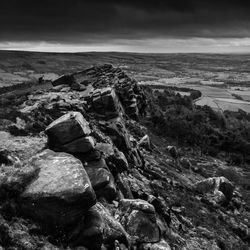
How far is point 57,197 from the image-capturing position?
1439 centimetres

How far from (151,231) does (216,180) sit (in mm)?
17981

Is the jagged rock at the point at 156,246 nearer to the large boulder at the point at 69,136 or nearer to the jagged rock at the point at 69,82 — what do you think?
the large boulder at the point at 69,136

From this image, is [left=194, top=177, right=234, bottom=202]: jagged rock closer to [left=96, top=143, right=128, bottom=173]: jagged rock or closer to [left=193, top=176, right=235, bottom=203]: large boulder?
[left=193, top=176, right=235, bottom=203]: large boulder

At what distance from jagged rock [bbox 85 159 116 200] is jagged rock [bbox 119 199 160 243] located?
2.86ft

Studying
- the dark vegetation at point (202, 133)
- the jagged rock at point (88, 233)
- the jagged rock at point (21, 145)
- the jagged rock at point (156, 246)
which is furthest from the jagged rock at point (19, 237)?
the dark vegetation at point (202, 133)

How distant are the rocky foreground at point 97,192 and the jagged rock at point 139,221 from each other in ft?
0.16

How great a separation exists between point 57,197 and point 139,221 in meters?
5.32

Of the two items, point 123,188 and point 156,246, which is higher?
point 123,188

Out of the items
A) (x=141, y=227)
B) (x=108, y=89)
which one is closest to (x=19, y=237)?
(x=141, y=227)

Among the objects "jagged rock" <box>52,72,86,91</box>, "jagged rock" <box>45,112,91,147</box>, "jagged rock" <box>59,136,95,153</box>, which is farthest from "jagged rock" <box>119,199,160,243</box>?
"jagged rock" <box>52,72,86,91</box>

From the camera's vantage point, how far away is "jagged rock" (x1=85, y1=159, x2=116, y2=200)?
61.2ft

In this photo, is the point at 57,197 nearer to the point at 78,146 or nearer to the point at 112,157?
the point at 78,146

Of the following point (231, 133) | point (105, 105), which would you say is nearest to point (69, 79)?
point (105, 105)

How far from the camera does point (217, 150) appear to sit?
200 feet
